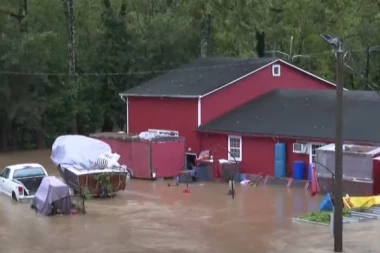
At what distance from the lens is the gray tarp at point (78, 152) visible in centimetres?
3391

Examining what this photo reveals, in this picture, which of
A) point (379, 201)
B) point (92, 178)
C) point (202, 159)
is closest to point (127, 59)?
point (202, 159)

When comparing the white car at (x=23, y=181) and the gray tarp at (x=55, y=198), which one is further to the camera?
the white car at (x=23, y=181)

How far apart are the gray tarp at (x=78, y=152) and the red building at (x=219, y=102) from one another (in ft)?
26.0

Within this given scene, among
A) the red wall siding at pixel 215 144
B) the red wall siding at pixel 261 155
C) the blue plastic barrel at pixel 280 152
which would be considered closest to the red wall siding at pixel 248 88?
the red wall siding at pixel 215 144

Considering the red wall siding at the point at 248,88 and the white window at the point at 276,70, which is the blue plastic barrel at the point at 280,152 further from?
the white window at the point at 276,70

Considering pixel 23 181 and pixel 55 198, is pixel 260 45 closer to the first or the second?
pixel 23 181

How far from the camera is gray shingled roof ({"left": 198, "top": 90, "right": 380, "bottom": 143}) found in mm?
36594

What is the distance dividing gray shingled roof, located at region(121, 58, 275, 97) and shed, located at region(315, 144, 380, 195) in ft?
33.0

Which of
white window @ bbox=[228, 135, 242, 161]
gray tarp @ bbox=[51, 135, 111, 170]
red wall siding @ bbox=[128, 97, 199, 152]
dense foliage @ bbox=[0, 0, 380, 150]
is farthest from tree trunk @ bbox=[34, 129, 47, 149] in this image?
gray tarp @ bbox=[51, 135, 111, 170]

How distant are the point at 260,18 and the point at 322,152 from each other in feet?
75.5

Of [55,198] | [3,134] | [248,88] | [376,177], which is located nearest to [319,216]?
[376,177]

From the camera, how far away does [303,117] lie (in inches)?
1551

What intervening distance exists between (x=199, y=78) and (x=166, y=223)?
19.0 meters

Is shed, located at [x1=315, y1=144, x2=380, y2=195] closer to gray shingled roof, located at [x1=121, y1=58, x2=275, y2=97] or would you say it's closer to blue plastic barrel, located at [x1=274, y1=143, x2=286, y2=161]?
blue plastic barrel, located at [x1=274, y1=143, x2=286, y2=161]
